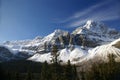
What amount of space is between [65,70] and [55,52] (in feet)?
74.4

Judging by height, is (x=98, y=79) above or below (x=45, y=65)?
below

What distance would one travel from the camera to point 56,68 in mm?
59188

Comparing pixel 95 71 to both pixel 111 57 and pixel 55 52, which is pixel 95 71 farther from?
pixel 55 52

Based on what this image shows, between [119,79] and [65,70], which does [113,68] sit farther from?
[65,70]

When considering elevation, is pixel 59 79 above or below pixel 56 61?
below

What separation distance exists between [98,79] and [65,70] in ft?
94.6

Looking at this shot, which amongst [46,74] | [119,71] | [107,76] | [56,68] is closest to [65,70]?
[46,74]

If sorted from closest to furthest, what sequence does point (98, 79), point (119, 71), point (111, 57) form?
point (98, 79), point (111, 57), point (119, 71)

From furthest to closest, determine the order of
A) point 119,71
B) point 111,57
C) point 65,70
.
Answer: point 119,71 < point 111,57 < point 65,70

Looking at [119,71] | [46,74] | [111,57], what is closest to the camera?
[46,74]

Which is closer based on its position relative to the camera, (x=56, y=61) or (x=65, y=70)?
(x=56, y=61)

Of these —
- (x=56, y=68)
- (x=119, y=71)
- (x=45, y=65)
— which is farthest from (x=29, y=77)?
(x=119, y=71)

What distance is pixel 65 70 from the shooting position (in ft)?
262

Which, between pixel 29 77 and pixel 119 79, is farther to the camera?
pixel 119 79
